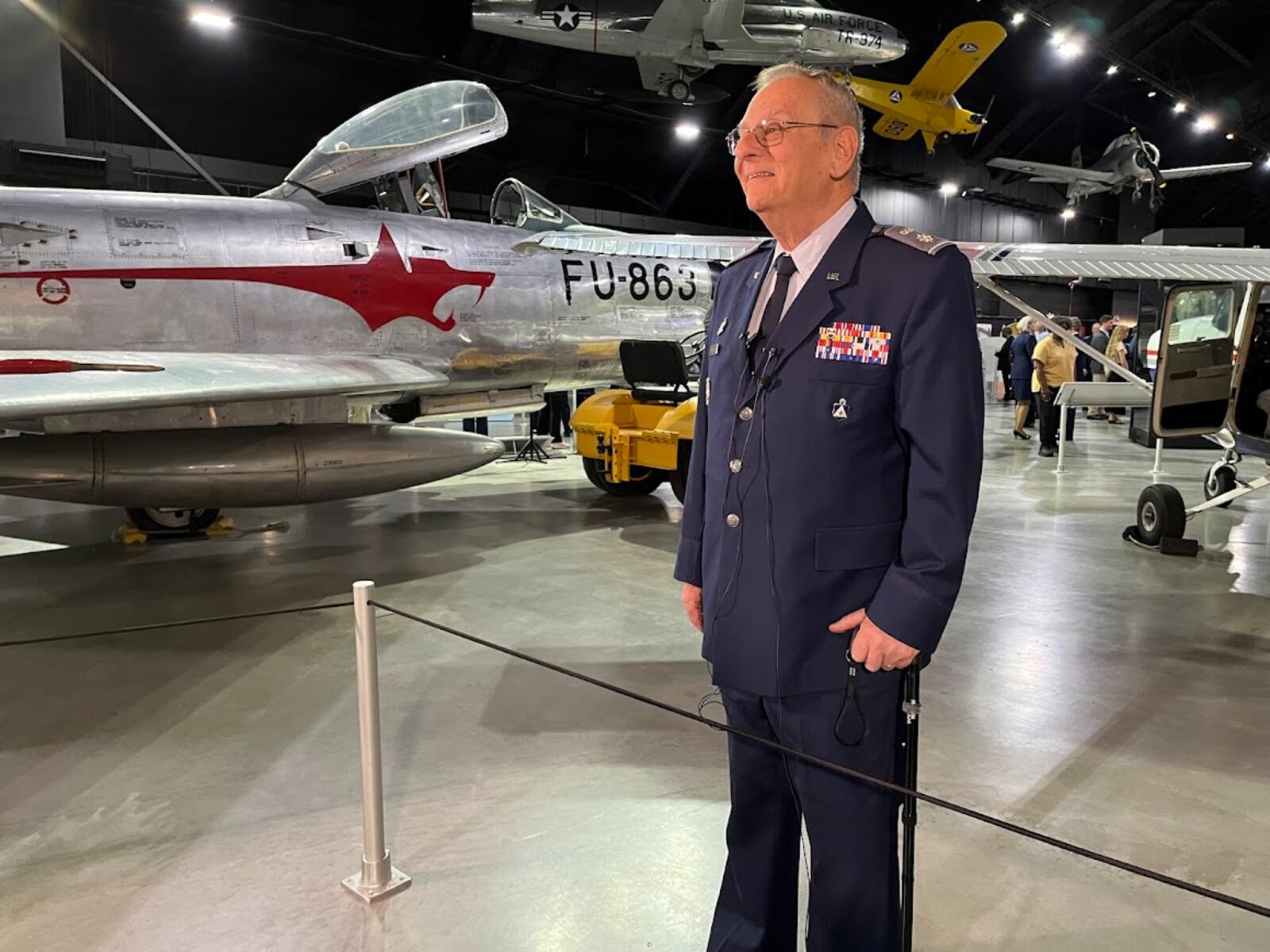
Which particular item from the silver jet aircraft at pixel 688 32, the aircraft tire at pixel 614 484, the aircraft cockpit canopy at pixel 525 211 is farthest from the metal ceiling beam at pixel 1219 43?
the aircraft tire at pixel 614 484

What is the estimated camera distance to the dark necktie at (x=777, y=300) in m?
1.65

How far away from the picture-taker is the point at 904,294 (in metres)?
1.49

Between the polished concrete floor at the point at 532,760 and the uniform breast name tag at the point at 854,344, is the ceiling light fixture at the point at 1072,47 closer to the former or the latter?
the polished concrete floor at the point at 532,760

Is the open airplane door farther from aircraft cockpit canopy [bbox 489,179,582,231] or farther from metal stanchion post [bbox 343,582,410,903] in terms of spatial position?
metal stanchion post [bbox 343,582,410,903]

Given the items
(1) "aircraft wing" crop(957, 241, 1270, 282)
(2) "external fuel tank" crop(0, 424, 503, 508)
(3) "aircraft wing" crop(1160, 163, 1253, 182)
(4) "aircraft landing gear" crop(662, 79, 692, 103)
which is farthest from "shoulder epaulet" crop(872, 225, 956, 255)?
(3) "aircraft wing" crop(1160, 163, 1253, 182)

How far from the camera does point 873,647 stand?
1.51m

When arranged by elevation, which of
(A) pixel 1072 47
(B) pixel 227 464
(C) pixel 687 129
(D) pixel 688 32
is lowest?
(B) pixel 227 464

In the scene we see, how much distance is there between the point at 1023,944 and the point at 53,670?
4269mm

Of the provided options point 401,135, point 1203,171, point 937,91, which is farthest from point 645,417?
point 1203,171

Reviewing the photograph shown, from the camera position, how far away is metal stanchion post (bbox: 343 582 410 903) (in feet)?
7.37

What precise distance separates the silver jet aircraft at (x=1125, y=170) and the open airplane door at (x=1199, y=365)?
18.3 metres

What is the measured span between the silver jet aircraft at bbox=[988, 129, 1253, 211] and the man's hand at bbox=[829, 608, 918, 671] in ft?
78.7

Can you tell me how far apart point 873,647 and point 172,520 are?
6.84 meters

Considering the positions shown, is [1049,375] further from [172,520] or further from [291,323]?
[172,520]
